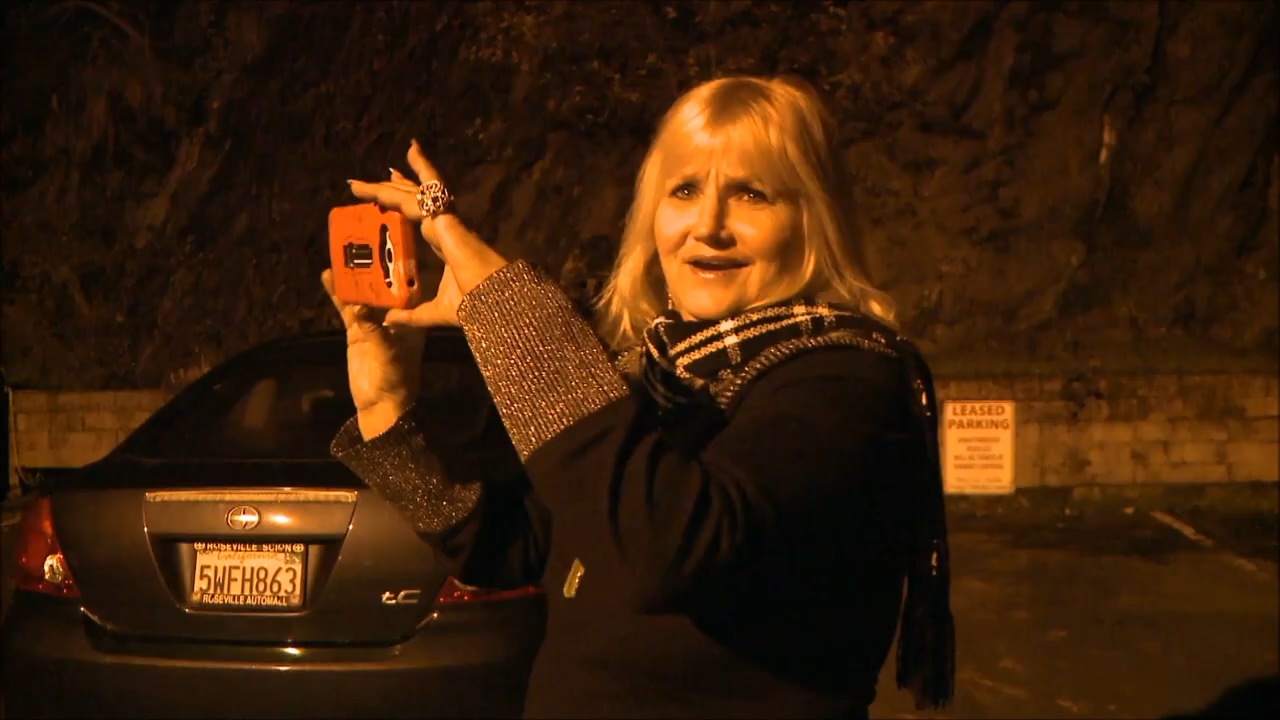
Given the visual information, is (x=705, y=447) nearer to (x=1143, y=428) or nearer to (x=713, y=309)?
(x=713, y=309)

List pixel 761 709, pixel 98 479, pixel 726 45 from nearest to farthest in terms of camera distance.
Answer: pixel 761 709
pixel 98 479
pixel 726 45

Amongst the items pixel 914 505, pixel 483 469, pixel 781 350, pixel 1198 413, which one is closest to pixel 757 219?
pixel 781 350

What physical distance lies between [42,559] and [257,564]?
2.43 feet

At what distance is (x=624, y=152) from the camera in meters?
10.5

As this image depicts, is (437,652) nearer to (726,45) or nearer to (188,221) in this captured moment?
(726,45)

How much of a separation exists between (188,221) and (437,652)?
315 inches

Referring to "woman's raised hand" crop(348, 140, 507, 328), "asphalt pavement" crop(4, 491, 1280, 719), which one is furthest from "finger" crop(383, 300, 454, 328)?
"asphalt pavement" crop(4, 491, 1280, 719)

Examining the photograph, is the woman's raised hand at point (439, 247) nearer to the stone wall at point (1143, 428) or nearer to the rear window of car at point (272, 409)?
the rear window of car at point (272, 409)

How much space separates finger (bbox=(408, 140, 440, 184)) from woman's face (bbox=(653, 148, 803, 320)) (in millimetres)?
280

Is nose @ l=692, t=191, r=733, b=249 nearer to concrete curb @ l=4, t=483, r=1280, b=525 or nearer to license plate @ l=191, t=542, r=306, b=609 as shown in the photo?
license plate @ l=191, t=542, r=306, b=609

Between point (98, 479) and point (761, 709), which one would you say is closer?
point (761, 709)

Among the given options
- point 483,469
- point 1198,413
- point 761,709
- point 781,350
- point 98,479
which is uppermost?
point 781,350

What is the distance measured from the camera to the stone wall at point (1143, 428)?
906 centimetres

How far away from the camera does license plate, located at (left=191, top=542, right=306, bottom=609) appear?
354cm
